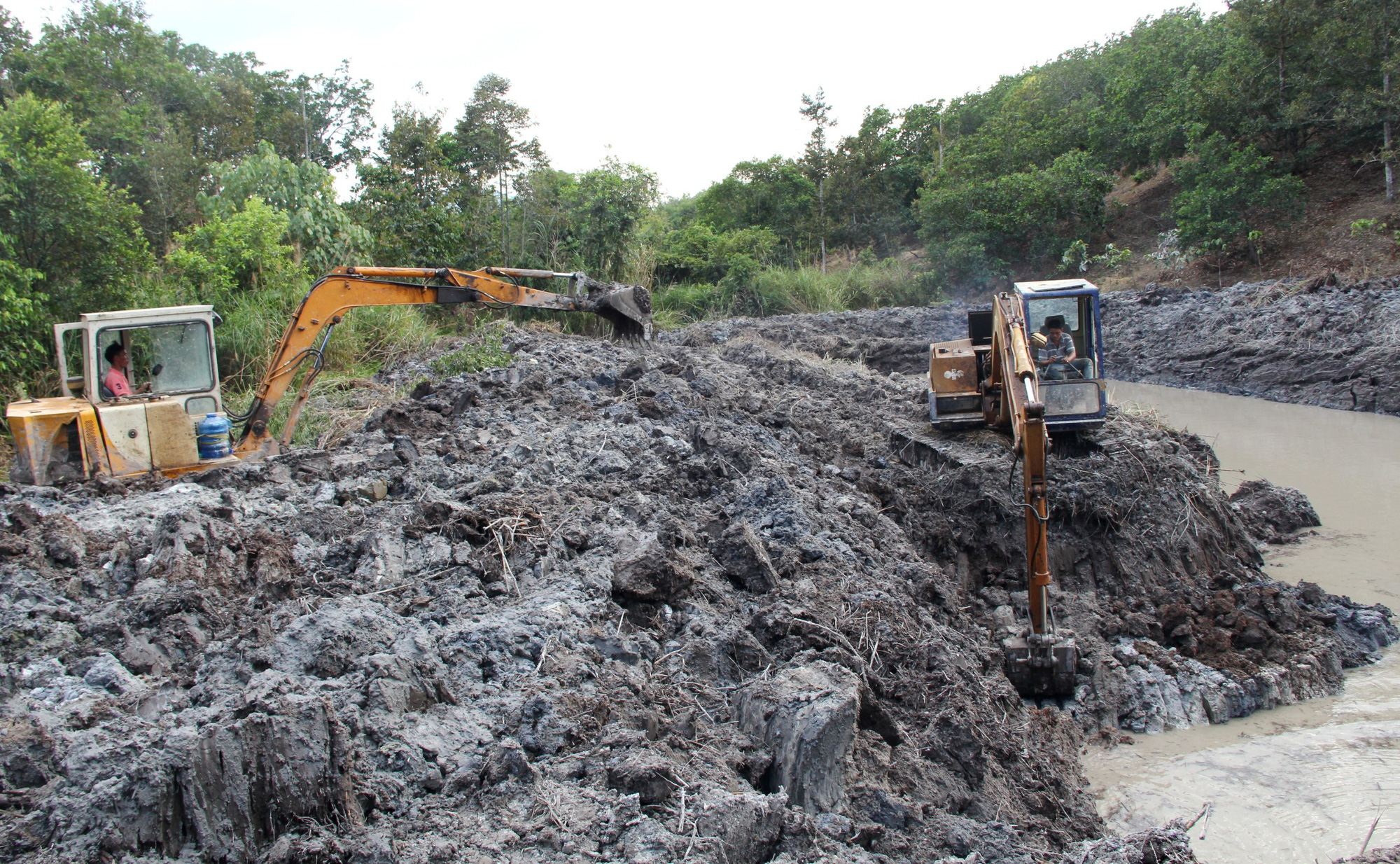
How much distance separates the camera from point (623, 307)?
35.5ft

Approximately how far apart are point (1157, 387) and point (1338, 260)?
6378 millimetres

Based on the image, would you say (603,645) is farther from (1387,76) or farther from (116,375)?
(1387,76)

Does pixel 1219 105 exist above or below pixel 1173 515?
above

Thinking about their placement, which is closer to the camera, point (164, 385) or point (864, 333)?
point (164, 385)

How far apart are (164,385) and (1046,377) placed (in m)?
7.57

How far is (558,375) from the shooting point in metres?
9.43

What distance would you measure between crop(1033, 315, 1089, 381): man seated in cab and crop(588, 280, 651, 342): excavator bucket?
4.72 metres

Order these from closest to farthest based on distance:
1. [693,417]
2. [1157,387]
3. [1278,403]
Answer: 1. [693,417]
2. [1278,403]
3. [1157,387]

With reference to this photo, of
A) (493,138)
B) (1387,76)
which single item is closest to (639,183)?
(493,138)

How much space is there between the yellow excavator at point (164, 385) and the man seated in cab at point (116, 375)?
0.01 m

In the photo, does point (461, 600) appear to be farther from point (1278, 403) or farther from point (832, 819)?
point (1278, 403)

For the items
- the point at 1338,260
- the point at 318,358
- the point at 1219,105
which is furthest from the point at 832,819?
the point at 1219,105

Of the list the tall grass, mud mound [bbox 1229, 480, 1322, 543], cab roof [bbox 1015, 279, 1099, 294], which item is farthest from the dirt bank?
cab roof [bbox 1015, 279, 1099, 294]

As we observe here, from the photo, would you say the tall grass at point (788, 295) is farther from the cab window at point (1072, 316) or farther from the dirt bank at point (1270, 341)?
the cab window at point (1072, 316)
